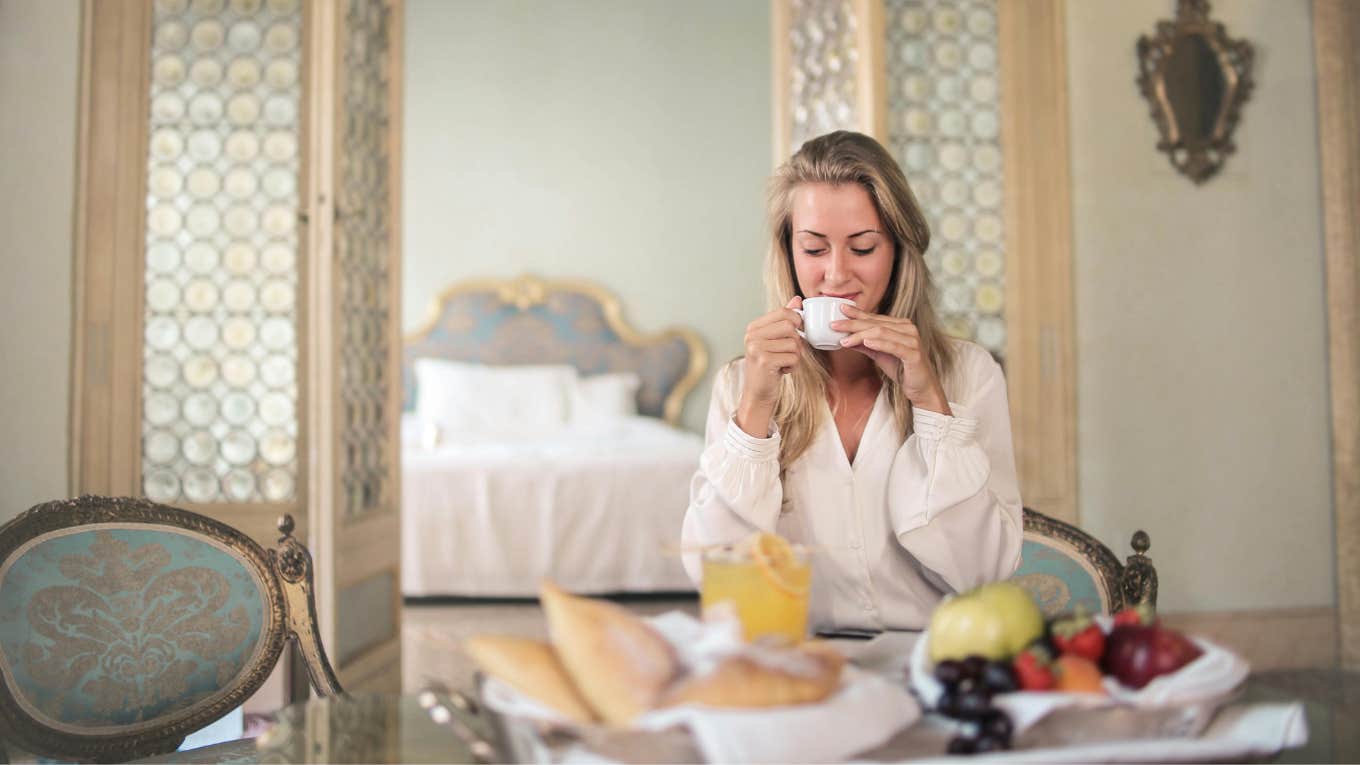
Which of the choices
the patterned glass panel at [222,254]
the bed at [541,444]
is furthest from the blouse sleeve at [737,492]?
the bed at [541,444]

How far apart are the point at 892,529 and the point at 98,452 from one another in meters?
2.49

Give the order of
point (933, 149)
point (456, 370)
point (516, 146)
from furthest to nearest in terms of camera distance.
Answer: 1. point (516, 146)
2. point (456, 370)
3. point (933, 149)

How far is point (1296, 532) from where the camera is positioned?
3.55 m

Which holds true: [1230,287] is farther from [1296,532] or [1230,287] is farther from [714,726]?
[714,726]

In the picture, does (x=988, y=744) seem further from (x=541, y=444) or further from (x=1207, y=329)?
(x=541, y=444)

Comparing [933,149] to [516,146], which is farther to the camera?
[516,146]

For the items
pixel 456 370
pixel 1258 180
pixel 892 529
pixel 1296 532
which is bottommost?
pixel 1296 532

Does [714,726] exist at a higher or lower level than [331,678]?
higher

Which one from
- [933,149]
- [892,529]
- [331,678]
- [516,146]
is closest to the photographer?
[331,678]

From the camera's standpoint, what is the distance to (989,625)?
0.79 metres

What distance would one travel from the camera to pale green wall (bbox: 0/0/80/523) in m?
2.88

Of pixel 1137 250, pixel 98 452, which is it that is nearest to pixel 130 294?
pixel 98 452

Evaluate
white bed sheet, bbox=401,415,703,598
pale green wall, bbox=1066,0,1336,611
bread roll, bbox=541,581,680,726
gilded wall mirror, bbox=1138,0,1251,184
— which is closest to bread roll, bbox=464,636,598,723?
bread roll, bbox=541,581,680,726

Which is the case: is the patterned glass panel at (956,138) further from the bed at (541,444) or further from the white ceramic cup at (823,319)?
the white ceramic cup at (823,319)
